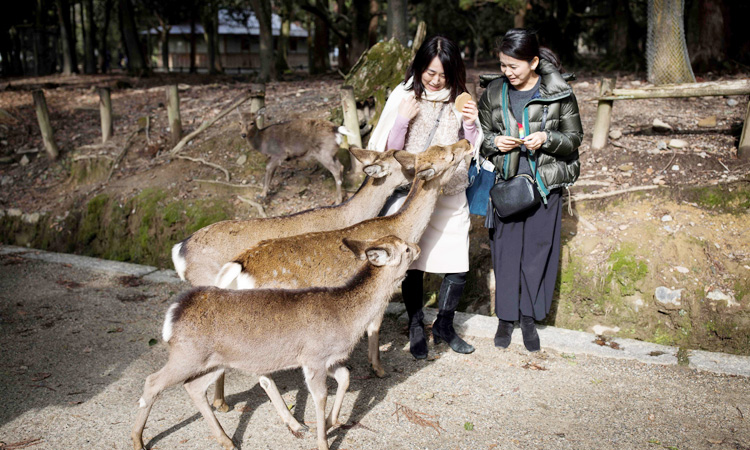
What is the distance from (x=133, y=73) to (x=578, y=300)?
1861cm

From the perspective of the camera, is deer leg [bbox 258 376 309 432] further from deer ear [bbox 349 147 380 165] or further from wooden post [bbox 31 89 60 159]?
wooden post [bbox 31 89 60 159]

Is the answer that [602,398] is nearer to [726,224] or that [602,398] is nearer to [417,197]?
[417,197]

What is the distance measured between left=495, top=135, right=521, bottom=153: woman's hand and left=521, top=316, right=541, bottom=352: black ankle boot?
1301mm

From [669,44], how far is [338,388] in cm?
904

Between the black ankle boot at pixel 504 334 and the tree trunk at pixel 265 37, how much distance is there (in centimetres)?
1170

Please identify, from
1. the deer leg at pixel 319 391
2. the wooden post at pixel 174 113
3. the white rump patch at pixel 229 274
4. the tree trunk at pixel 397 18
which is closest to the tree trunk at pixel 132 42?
the wooden post at pixel 174 113

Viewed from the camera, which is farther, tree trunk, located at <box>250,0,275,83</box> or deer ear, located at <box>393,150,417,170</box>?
tree trunk, located at <box>250,0,275,83</box>

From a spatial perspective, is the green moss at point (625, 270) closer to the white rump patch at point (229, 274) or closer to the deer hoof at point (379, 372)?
the deer hoof at point (379, 372)

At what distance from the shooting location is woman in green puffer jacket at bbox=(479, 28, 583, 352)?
4012 millimetres

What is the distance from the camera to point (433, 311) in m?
5.25

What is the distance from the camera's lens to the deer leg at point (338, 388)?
343 cm

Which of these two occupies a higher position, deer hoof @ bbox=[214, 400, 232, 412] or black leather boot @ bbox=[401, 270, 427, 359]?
black leather boot @ bbox=[401, 270, 427, 359]

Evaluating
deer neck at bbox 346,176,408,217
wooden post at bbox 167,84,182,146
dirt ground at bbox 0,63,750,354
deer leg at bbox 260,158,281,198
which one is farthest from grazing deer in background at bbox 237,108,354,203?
deer neck at bbox 346,176,408,217

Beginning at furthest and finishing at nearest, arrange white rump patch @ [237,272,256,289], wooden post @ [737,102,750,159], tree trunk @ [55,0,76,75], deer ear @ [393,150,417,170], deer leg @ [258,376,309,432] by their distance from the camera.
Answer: tree trunk @ [55,0,76,75] → wooden post @ [737,102,750,159] → deer ear @ [393,150,417,170] → white rump patch @ [237,272,256,289] → deer leg @ [258,376,309,432]
